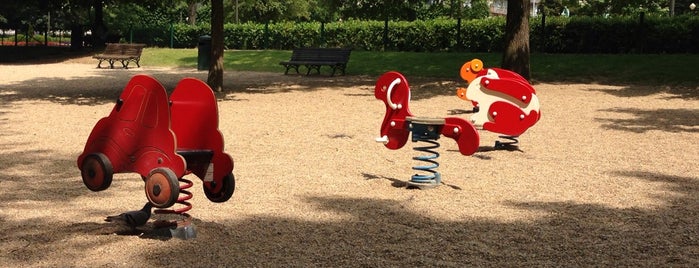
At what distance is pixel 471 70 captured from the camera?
13.5m

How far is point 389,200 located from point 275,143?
3.95m

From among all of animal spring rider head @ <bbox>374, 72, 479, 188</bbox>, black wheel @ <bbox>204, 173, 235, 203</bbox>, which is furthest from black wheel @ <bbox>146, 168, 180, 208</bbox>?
animal spring rider head @ <bbox>374, 72, 479, 188</bbox>

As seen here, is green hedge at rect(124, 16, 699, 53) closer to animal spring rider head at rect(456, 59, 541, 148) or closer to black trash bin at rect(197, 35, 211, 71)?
black trash bin at rect(197, 35, 211, 71)

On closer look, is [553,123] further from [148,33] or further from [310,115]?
[148,33]

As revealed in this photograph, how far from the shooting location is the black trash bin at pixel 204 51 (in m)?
24.9

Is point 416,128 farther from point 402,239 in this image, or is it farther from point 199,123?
point 199,123

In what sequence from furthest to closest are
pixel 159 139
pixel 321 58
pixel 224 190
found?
pixel 321 58
pixel 224 190
pixel 159 139

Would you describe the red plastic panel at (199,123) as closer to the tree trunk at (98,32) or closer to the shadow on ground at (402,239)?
the shadow on ground at (402,239)

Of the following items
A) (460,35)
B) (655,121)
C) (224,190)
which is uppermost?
(460,35)

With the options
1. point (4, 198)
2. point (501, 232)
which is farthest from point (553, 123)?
point (4, 198)

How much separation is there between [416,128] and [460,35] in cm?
2531

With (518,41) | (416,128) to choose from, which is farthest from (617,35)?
(416,128)

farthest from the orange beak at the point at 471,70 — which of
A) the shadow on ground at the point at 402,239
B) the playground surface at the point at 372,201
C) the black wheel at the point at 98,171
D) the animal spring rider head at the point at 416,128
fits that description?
the black wheel at the point at 98,171

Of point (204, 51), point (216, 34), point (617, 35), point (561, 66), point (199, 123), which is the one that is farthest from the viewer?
point (617, 35)
